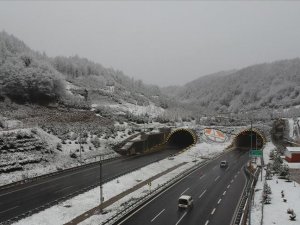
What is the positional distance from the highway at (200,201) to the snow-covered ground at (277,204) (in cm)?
211

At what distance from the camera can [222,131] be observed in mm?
99062

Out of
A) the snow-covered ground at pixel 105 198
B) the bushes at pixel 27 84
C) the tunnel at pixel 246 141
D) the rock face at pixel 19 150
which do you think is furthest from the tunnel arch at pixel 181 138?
the rock face at pixel 19 150

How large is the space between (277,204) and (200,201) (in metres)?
7.81

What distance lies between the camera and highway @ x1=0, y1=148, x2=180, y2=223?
35062 mm

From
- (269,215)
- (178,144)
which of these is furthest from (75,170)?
(178,144)

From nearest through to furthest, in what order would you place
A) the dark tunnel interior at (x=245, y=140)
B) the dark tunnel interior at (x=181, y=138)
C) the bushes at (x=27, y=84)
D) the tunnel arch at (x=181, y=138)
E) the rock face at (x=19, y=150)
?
the rock face at (x=19, y=150) < the tunnel arch at (x=181, y=138) < the dark tunnel interior at (x=245, y=140) < the dark tunnel interior at (x=181, y=138) < the bushes at (x=27, y=84)

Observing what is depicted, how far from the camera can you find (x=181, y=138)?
106 metres

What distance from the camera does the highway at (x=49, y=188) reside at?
35062mm

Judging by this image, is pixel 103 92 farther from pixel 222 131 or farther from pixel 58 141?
pixel 58 141

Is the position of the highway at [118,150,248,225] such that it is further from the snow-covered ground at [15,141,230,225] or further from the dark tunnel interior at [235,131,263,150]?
the dark tunnel interior at [235,131,263,150]

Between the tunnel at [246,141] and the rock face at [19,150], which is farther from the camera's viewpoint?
the tunnel at [246,141]

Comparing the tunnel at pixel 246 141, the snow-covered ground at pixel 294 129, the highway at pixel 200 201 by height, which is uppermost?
the snow-covered ground at pixel 294 129

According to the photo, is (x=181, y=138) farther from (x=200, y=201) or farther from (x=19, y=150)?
(x=200, y=201)

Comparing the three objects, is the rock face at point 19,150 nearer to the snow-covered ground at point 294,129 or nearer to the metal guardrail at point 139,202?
the metal guardrail at point 139,202
